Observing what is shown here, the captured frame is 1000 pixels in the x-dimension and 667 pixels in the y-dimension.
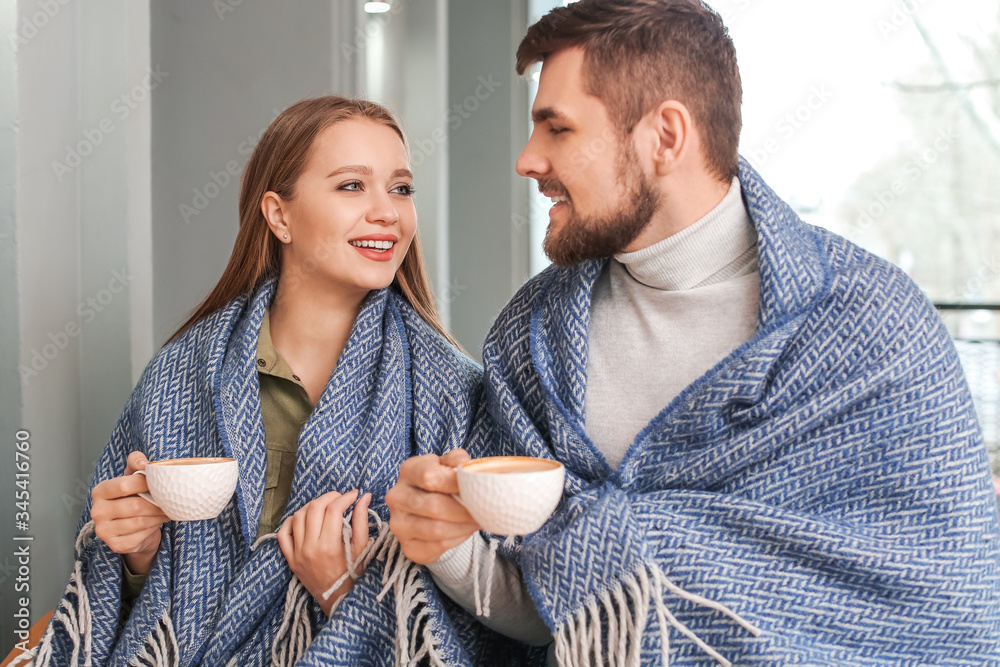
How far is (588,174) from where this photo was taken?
1227 mm

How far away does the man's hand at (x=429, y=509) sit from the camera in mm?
976

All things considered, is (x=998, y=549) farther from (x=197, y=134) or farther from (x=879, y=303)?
(x=197, y=134)

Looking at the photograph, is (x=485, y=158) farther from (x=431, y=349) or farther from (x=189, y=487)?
(x=189, y=487)

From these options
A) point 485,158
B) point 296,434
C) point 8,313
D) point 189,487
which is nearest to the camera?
point 189,487

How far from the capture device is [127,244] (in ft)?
6.23

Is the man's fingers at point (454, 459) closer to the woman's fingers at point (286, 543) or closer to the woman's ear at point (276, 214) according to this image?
the woman's fingers at point (286, 543)

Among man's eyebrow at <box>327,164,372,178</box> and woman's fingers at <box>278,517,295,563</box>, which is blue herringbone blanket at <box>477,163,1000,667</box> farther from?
man's eyebrow at <box>327,164,372,178</box>

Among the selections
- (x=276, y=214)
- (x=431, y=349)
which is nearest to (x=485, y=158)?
(x=276, y=214)

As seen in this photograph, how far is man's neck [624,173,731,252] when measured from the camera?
124 cm

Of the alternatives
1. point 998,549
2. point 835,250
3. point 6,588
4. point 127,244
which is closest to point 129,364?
point 127,244

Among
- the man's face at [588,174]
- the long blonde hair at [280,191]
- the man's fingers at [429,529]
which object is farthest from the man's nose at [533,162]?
the man's fingers at [429,529]

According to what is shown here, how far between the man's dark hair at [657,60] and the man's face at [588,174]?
23 mm

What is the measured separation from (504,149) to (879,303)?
2.08 metres

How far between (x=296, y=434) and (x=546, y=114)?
2.34 ft
